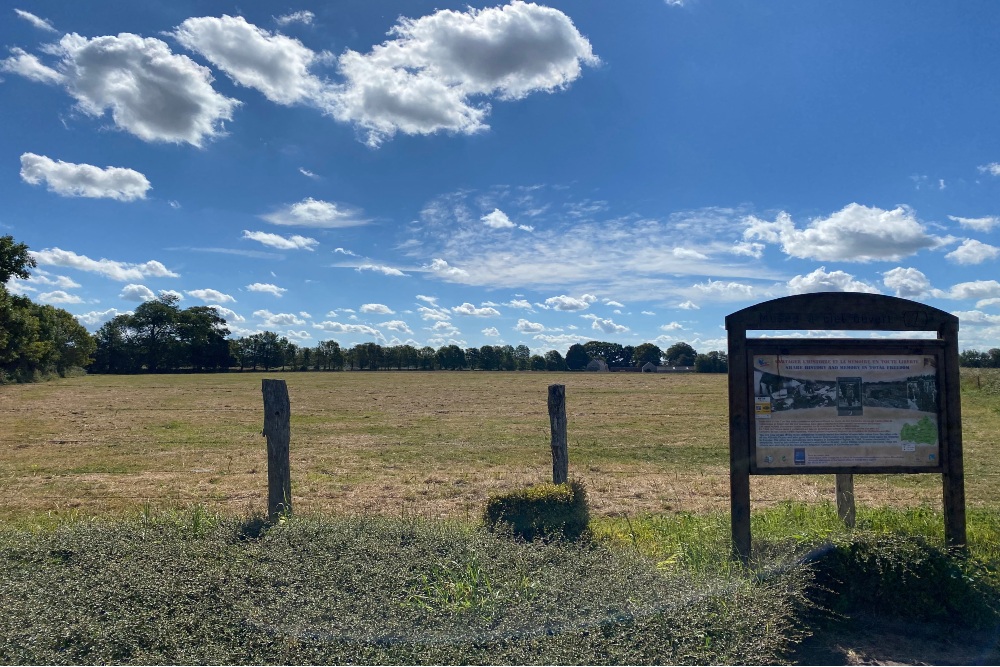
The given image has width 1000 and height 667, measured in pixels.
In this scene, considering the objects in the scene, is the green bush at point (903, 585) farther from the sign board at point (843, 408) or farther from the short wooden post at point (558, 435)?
the short wooden post at point (558, 435)

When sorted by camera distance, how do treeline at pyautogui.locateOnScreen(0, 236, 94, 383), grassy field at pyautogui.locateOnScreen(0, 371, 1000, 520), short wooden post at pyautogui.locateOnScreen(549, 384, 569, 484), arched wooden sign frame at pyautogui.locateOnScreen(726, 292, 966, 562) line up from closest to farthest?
1. arched wooden sign frame at pyautogui.locateOnScreen(726, 292, 966, 562)
2. short wooden post at pyautogui.locateOnScreen(549, 384, 569, 484)
3. grassy field at pyautogui.locateOnScreen(0, 371, 1000, 520)
4. treeline at pyautogui.locateOnScreen(0, 236, 94, 383)

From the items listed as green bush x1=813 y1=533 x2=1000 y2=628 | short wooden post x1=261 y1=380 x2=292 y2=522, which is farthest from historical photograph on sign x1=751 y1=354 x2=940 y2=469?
short wooden post x1=261 y1=380 x2=292 y2=522

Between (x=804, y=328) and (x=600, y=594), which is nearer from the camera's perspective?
(x=600, y=594)

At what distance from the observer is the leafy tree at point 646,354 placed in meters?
142

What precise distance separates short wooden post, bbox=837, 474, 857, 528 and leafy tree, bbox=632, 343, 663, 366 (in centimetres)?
13700

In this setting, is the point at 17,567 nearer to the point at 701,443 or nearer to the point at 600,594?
the point at 600,594

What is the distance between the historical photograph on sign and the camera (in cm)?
538

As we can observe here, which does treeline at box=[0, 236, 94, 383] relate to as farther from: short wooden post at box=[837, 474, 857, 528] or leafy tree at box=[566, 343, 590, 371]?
leafy tree at box=[566, 343, 590, 371]

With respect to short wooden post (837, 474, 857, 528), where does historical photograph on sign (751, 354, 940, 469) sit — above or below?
above

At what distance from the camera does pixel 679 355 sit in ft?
455

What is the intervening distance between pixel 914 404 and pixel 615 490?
5.42 metres

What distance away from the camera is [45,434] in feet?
60.0

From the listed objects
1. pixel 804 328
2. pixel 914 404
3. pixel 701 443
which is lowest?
pixel 701 443

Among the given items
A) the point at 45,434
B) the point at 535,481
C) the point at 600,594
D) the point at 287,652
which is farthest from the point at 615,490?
the point at 45,434
